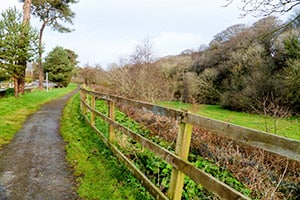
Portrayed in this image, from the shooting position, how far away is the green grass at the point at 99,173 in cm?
355

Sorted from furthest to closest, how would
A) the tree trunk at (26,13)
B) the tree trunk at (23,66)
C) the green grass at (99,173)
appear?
the tree trunk at (26,13)
the tree trunk at (23,66)
the green grass at (99,173)

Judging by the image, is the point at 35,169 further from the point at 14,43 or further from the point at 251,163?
the point at 14,43

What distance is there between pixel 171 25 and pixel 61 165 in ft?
82.3

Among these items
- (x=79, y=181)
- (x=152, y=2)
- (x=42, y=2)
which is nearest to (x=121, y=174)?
(x=79, y=181)

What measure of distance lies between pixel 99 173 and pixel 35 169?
3.77 ft

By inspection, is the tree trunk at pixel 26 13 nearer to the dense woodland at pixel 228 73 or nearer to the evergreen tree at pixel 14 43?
the evergreen tree at pixel 14 43

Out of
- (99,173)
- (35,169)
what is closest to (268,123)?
(99,173)

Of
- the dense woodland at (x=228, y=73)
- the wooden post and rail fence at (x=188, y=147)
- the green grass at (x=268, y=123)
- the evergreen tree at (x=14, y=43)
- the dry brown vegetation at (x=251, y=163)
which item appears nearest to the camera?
the wooden post and rail fence at (x=188, y=147)

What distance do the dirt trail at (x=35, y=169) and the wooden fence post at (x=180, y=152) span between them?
1.50 m

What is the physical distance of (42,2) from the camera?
24031mm

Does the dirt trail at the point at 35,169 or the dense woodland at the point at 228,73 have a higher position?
the dense woodland at the point at 228,73

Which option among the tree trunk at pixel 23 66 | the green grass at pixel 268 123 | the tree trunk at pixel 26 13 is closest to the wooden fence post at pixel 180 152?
the green grass at pixel 268 123

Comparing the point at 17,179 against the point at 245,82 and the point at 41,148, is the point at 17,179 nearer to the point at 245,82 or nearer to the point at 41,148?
the point at 41,148

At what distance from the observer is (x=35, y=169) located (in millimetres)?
4492
